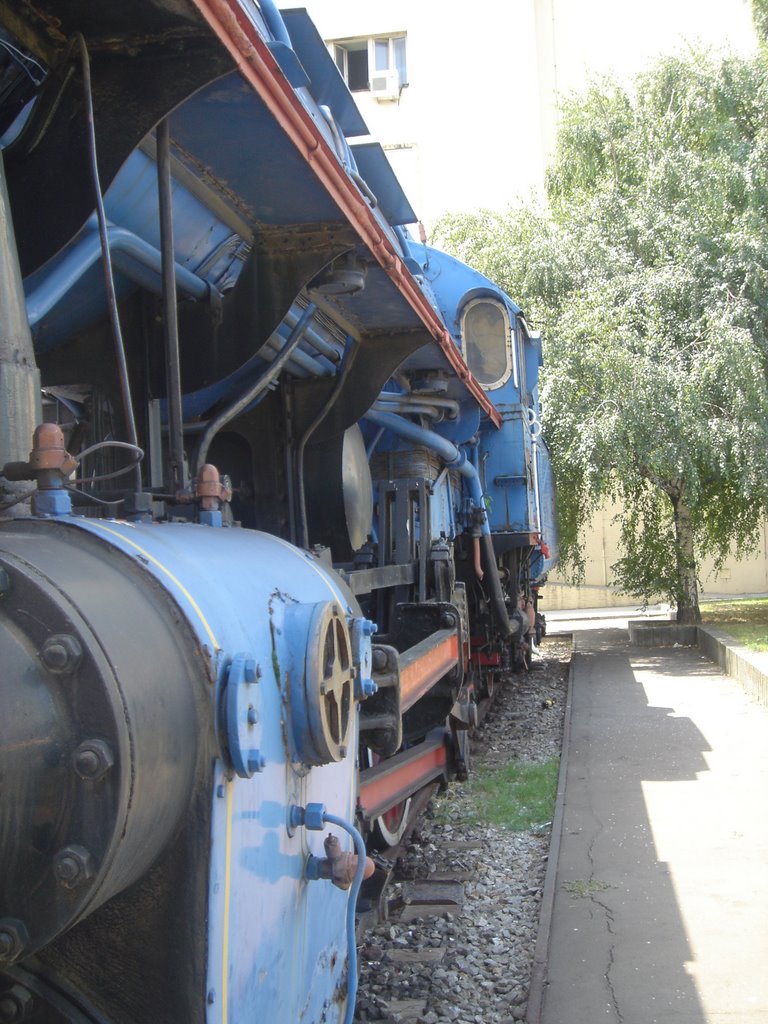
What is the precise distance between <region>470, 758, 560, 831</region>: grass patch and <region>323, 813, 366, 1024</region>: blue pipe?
361cm

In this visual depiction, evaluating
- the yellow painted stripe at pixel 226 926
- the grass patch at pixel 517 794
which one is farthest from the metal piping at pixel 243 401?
the grass patch at pixel 517 794

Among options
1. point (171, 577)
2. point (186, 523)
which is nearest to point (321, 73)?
point (186, 523)

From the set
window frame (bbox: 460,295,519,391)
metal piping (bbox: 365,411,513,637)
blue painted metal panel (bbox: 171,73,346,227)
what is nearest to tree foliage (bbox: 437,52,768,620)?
window frame (bbox: 460,295,519,391)

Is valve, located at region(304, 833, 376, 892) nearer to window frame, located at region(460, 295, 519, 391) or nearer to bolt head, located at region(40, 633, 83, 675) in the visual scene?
bolt head, located at region(40, 633, 83, 675)

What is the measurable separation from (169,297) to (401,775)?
8.78ft

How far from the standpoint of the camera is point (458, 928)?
14.3ft

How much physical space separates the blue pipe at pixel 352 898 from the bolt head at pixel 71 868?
79 cm

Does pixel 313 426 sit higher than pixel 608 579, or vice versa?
pixel 313 426

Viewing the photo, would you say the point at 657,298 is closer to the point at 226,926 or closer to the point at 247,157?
the point at 247,157

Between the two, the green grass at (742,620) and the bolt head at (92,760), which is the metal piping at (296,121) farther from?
the green grass at (742,620)

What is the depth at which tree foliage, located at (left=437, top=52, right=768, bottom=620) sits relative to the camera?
13.4 meters

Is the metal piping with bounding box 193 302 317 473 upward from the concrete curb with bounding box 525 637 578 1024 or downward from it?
upward

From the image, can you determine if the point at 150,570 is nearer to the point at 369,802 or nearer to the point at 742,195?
the point at 369,802

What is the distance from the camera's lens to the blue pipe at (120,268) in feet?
7.84
